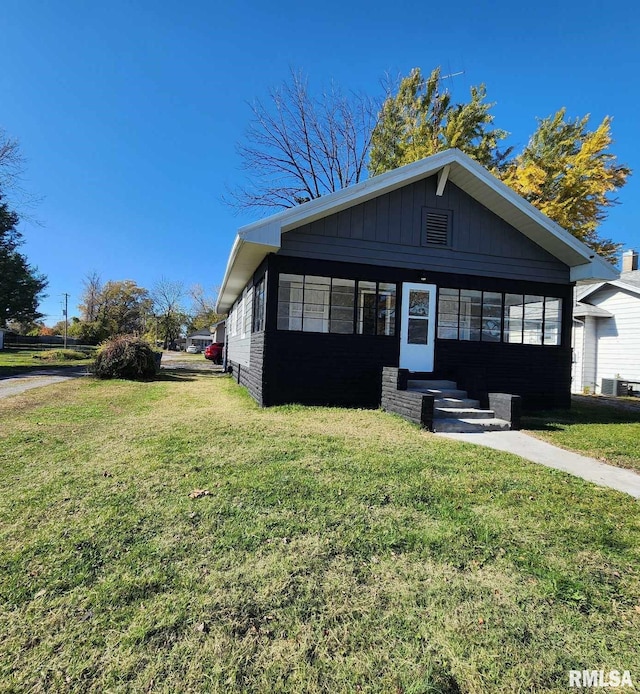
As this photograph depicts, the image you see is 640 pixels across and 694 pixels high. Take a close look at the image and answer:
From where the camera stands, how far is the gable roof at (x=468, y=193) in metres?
7.37

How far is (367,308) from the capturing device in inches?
345

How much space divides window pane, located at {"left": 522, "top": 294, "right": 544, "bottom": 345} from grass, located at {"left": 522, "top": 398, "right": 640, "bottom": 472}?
191 centimetres

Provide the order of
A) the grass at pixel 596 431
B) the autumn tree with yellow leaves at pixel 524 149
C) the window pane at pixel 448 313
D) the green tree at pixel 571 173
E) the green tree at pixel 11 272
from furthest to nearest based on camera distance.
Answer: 1. the green tree at pixel 11 272
2. the autumn tree with yellow leaves at pixel 524 149
3. the green tree at pixel 571 173
4. the window pane at pixel 448 313
5. the grass at pixel 596 431

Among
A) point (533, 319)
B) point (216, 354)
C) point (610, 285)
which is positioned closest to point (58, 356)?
point (216, 354)

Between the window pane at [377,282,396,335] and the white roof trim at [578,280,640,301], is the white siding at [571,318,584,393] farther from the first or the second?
the window pane at [377,282,396,335]

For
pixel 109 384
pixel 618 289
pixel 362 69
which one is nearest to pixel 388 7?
pixel 362 69

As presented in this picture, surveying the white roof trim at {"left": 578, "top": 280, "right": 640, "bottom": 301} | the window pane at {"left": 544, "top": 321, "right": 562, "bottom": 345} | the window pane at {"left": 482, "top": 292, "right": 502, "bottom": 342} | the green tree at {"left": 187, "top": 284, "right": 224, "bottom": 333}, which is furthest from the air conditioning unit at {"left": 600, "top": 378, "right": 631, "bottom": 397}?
the green tree at {"left": 187, "top": 284, "right": 224, "bottom": 333}

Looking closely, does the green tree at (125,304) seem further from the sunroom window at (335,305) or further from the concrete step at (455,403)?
the concrete step at (455,403)

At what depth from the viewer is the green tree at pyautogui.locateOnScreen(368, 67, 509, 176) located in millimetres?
17547

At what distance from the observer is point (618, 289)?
1420cm

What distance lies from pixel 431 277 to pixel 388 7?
9424 millimetres

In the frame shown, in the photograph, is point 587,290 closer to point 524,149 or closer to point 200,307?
point 524,149

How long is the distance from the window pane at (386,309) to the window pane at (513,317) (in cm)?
316

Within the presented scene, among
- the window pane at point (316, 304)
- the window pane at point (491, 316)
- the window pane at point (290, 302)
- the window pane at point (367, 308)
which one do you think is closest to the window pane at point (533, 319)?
the window pane at point (491, 316)
